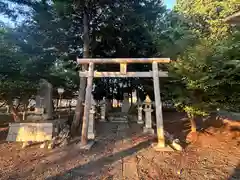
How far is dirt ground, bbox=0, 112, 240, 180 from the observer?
158 inches

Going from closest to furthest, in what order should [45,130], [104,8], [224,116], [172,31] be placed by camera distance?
[45,130], [104,8], [224,116], [172,31]

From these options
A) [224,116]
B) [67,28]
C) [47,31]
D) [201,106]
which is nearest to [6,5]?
[47,31]

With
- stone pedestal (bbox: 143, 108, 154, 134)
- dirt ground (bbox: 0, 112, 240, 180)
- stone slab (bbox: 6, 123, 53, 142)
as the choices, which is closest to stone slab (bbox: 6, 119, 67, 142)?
stone slab (bbox: 6, 123, 53, 142)

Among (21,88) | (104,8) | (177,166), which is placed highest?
(104,8)

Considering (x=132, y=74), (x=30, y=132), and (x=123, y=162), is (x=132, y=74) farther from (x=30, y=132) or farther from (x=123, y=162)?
(x=30, y=132)

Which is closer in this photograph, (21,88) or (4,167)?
(4,167)

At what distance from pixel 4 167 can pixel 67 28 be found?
23.4ft

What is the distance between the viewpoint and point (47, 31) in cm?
968

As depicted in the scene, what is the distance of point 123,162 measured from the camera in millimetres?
4773

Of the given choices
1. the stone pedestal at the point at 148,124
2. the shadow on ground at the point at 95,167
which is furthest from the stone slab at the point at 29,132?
the stone pedestal at the point at 148,124

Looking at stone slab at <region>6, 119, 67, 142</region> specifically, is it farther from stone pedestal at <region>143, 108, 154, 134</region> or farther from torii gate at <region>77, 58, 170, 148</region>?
stone pedestal at <region>143, 108, 154, 134</region>

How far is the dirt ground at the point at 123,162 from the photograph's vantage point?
4.01 meters

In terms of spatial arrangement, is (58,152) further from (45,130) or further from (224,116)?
(224,116)

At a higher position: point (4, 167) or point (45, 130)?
point (45, 130)
